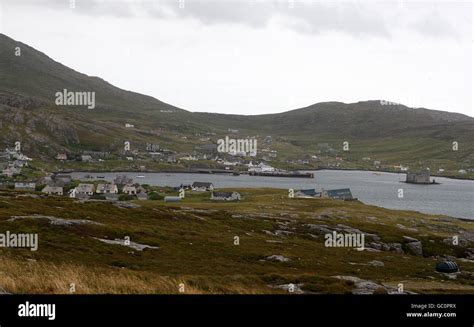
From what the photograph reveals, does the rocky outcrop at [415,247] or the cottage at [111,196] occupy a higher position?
the cottage at [111,196]

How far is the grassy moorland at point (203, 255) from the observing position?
26328 mm

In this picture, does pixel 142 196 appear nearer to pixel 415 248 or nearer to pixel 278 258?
pixel 415 248

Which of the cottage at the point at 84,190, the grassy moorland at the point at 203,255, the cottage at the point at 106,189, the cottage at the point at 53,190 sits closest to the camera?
the grassy moorland at the point at 203,255

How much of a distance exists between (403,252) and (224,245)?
3650 centimetres

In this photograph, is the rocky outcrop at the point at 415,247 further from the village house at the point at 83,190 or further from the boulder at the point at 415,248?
the village house at the point at 83,190

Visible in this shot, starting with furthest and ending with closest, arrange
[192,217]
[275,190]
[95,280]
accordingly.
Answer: [275,190]
[192,217]
[95,280]

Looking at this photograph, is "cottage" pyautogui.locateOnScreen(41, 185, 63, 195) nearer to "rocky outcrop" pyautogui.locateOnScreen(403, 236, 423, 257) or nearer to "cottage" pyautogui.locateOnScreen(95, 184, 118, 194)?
"cottage" pyautogui.locateOnScreen(95, 184, 118, 194)

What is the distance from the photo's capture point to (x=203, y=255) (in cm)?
6431

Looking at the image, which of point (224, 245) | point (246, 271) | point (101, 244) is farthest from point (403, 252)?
point (101, 244)

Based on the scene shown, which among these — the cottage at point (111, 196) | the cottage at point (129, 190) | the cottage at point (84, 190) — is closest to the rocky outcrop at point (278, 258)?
the cottage at point (111, 196)

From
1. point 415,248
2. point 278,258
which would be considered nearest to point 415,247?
point 415,248

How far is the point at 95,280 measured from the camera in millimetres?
22703

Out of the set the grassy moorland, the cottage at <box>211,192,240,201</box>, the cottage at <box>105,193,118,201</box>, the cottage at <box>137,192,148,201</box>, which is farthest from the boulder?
the cottage at <box>105,193,118,201</box>
